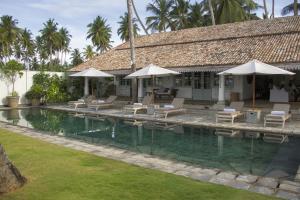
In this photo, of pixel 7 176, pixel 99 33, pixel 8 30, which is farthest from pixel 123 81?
pixel 8 30

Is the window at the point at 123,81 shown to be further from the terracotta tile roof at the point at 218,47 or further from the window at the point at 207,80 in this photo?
the window at the point at 207,80

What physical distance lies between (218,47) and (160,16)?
92.7 feet

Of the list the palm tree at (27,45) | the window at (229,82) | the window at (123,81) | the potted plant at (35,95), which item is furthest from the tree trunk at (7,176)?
the palm tree at (27,45)

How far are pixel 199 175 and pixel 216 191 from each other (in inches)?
46.4

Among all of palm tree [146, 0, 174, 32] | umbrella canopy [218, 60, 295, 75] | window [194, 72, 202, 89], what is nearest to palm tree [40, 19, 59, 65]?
palm tree [146, 0, 174, 32]

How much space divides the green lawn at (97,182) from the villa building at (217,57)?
13.6 m

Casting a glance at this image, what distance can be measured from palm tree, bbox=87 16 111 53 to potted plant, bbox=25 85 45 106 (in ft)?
115

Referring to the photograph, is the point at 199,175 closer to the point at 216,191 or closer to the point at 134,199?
the point at 216,191

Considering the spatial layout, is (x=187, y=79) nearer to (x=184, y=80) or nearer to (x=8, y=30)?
(x=184, y=80)

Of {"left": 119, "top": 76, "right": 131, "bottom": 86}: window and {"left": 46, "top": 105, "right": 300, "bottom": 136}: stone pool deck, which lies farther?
{"left": 119, "top": 76, "right": 131, "bottom": 86}: window

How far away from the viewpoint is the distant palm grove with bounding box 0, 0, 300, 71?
42.7 metres

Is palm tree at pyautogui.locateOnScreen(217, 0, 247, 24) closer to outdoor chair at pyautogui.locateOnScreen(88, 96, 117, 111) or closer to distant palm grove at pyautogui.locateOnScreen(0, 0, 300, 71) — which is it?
distant palm grove at pyautogui.locateOnScreen(0, 0, 300, 71)

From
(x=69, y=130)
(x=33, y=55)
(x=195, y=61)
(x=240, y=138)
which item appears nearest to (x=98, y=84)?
(x=195, y=61)

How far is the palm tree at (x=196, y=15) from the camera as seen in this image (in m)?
47.8
